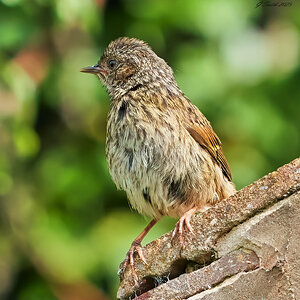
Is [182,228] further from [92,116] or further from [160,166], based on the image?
[92,116]

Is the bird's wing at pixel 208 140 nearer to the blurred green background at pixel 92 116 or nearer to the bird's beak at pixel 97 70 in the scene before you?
the bird's beak at pixel 97 70

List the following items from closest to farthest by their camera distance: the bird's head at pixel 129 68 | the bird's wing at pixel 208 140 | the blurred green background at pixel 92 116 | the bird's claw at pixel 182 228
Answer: the bird's claw at pixel 182 228 → the bird's wing at pixel 208 140 → the bird's head at pixel 129 68 → the blurred green background at pixel 92 116

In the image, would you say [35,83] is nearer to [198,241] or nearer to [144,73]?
[144,73]

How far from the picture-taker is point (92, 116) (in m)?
5.98

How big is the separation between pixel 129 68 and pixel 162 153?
35.4 inches

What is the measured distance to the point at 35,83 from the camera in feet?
18.5

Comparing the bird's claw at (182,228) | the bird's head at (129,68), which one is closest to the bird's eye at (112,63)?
the bird's head at (129,68)

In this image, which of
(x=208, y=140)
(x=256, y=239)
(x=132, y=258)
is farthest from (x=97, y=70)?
(x=256, y=239)

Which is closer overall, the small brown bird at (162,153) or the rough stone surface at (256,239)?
the rough stone surface at (256,239)

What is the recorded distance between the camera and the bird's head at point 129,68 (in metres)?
4.66

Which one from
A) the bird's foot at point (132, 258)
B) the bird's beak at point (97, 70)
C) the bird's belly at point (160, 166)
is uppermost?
the bird's beak at point (97, 70)

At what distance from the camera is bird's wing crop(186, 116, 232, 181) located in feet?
14.1

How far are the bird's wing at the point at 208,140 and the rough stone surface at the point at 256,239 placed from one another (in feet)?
3.54

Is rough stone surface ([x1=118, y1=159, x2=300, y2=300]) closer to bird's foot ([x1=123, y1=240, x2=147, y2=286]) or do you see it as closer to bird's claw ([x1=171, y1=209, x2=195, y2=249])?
bird's claw ([x1=171, y1=209, x2=195, y2=249])
